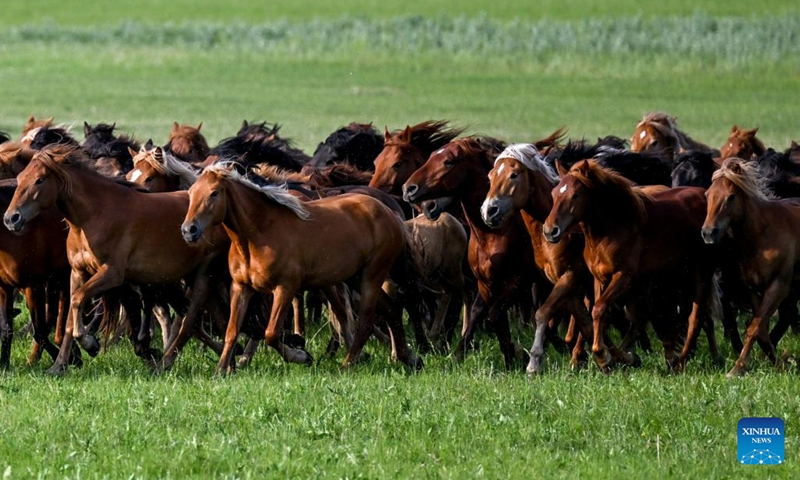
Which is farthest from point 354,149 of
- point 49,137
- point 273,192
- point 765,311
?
point 765,311

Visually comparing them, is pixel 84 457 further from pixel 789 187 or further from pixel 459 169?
pixel 789 187

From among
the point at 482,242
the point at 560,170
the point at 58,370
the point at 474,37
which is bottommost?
the point at 474,37

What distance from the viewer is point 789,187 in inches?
527

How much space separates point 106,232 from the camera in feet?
36.5

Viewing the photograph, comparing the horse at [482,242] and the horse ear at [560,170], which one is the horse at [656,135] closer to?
the horse at [482,242]

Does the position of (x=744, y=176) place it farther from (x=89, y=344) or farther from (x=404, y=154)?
(x=89, y=344)

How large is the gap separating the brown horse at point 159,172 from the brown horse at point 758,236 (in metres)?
4.53

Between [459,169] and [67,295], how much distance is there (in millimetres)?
3476

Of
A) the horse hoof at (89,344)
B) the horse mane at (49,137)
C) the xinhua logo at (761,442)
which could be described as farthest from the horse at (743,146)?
the horse hoof at (89,344)

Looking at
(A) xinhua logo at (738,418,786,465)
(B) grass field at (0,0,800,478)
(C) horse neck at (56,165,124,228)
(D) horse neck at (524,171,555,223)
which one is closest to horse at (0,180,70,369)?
(B) grass field at (0,0,800,478)

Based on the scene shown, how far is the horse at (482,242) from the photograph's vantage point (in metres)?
11.8

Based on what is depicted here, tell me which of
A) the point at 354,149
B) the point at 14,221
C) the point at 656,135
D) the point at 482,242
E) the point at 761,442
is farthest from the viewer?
the point at 656,135

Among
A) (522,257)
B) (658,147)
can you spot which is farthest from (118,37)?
(522,257)

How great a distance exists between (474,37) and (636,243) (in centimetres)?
4390
